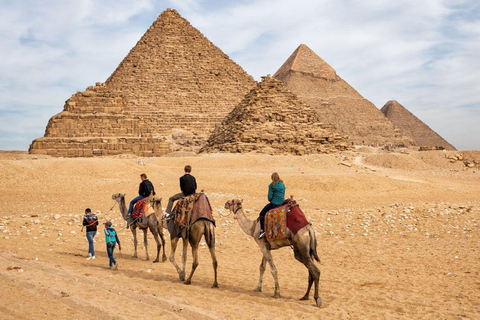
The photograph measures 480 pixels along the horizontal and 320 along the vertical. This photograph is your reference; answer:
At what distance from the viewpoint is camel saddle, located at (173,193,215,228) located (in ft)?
17.6

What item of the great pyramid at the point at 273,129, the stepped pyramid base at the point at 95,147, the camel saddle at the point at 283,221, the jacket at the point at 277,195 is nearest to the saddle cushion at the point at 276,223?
the camel saddle at the point at 283,221

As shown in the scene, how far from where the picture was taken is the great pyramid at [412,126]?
114 meters

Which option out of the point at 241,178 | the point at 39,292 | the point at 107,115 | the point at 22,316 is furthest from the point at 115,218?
the point at 107,115

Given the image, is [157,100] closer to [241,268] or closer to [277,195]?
[241,268]

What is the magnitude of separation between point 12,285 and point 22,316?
1.04m

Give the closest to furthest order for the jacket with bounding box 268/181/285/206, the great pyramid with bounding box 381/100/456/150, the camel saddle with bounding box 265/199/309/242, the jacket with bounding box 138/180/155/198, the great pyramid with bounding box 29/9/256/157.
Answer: the camel saddle with bounding box 265/199/309/242 < the jacket with bounding box 268/181/285/206 < the jacket with bounding box 138/180/155/198 < the great pyramid with bounding box 29/9/256/157 < the great pyramid with bounding box 381/100/456/150

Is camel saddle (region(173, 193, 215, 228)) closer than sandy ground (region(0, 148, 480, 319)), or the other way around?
sandy ground (region(0, 148, 480, 319))

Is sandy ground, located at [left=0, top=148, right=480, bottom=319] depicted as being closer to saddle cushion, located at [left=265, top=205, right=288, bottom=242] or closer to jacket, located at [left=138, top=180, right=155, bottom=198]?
saddle cushion, located at [left=265, top=205, right=288, bottom=242]

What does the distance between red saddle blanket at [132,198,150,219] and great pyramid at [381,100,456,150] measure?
117 metres

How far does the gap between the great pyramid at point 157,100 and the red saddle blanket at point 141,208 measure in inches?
1018

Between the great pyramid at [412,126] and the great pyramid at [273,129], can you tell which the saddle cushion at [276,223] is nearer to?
the great pyramid at [273,129]

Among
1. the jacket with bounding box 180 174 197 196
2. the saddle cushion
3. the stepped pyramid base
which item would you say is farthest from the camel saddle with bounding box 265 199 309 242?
the stepped pyramid base

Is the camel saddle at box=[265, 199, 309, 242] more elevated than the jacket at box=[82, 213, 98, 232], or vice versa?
the camel saddle at box=[265, 199, 309, 242]

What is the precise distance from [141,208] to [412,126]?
412 ft
